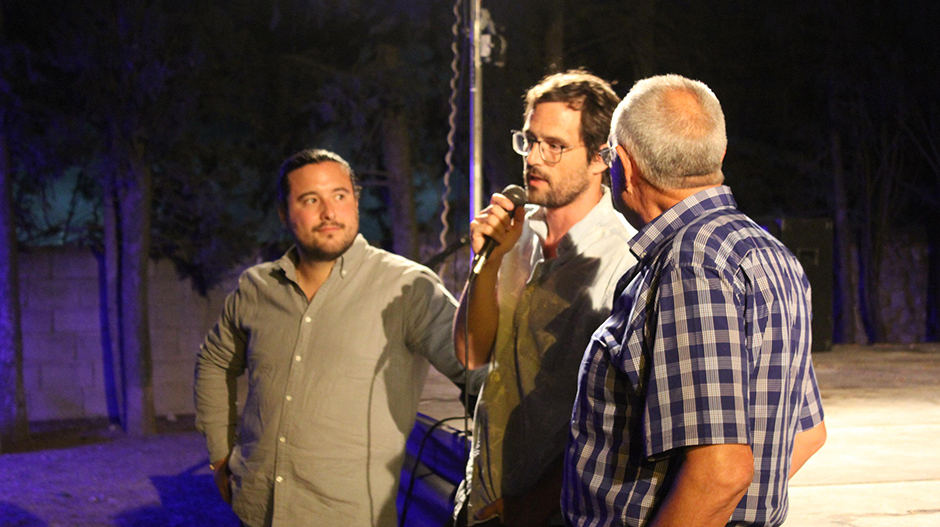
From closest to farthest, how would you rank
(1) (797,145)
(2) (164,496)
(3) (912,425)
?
(3) (912,425), (2) (164,496), (1) (797,145)

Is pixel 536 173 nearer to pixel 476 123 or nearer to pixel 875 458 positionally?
pixel 875 458

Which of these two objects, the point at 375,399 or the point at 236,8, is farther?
the point at 236,8

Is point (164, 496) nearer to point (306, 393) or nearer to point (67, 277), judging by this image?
point (67, 277)

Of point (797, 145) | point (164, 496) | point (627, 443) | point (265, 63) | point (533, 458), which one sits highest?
point (265, 63)

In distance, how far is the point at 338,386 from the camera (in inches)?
87.9

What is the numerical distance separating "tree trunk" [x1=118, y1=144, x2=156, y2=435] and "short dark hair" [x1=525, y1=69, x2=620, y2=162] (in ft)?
Result: 23.9

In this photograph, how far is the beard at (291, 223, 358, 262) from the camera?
235 centimetres

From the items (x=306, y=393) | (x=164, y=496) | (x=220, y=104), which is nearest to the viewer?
(x=306, y=393)

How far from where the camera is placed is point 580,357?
1.85 metres

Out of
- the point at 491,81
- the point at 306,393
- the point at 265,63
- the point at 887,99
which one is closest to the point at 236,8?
the point at 265,63

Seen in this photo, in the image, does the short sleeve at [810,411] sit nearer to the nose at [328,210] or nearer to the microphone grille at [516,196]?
the microphone grille at [516,196]

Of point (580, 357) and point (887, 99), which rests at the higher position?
point (887, 99)

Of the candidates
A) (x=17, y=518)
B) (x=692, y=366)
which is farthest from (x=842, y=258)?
(x=692, y=366)

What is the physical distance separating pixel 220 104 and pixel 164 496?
450 centimetres
